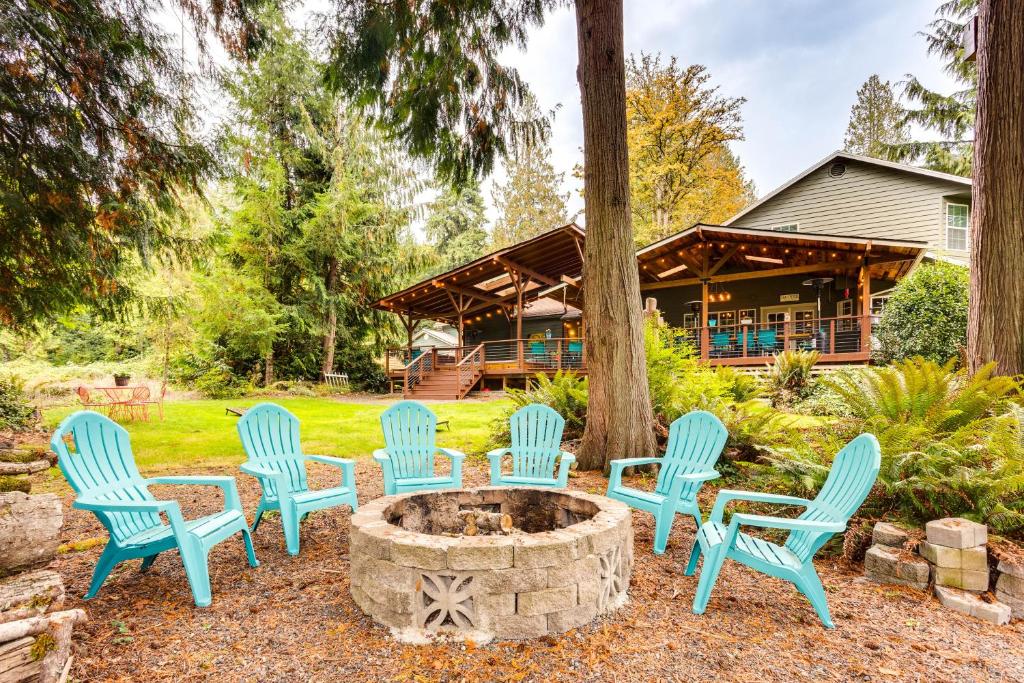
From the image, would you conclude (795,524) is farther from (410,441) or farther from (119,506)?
(119,506)

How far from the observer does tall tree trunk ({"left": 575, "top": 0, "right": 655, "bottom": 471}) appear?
16.8ft

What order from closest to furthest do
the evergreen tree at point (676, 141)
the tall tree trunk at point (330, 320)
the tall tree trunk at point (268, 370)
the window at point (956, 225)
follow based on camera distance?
1. the window at point (956, 225)
2. the tall tree trunk at point (268, 370)
3. the tall tree trunk at point (330, 320)
4. the evergreen tree at point (676, 141)

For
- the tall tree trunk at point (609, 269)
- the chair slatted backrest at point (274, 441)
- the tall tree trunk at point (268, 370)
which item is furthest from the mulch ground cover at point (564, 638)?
the tall tree trunk at point (268, 370)

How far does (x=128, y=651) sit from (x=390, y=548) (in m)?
1.19

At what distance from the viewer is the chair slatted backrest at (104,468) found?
2.66 meters

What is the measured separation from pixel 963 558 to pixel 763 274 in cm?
1162

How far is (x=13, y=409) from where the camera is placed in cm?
790

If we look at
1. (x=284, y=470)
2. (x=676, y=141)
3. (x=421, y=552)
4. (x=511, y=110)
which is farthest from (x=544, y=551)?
(x=676, y=141)

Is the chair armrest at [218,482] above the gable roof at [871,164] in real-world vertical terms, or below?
below

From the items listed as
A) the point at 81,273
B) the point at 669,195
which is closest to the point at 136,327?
the point at 81,273

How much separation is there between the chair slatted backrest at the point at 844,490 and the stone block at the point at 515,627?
140cm

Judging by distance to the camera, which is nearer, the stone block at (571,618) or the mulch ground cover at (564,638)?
the mulch ground cover at (564,638)

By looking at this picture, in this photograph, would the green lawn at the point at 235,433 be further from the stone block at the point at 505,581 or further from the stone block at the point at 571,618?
the stone block at the point at 505,581

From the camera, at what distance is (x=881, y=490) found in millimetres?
3498
